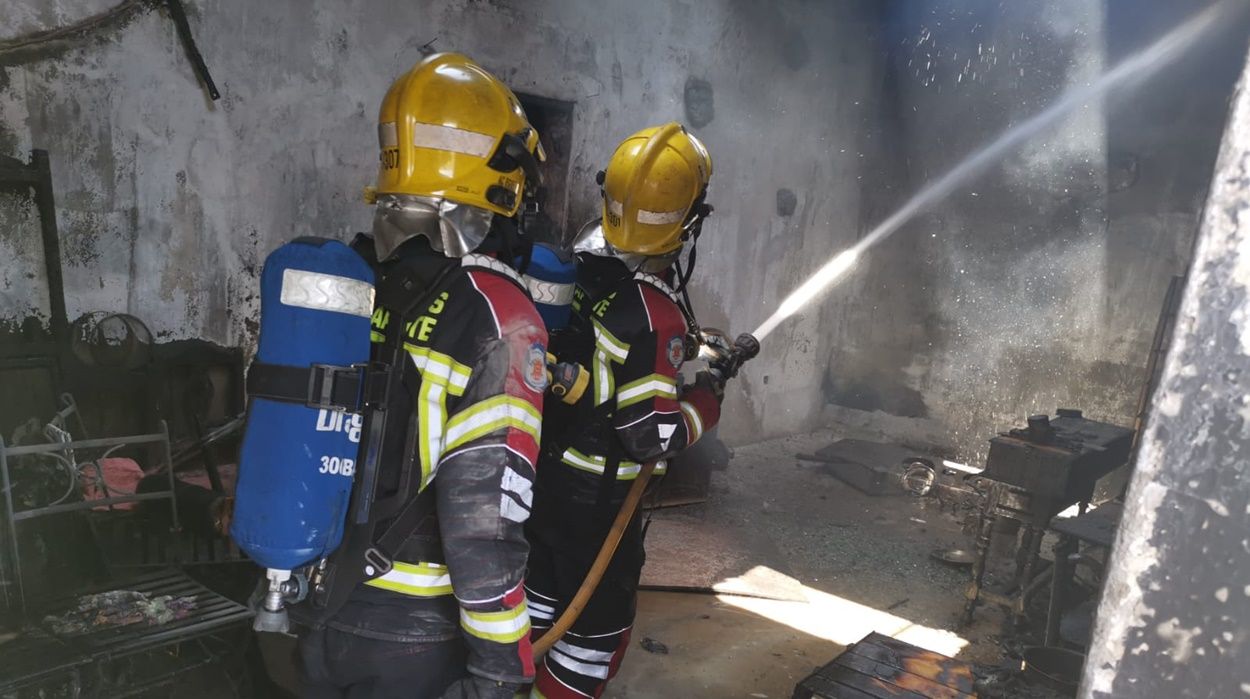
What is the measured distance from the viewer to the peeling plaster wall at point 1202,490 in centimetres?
73

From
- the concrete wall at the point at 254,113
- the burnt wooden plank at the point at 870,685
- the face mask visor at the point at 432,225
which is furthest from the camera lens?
the concrete wall at the point at 254,113

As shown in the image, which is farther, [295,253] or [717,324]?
[717,324]

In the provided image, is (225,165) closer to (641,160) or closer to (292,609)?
(641,160)

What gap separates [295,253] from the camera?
1.69m

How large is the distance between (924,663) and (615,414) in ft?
Answer: 5.81

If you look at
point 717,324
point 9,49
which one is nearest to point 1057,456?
point 717,324

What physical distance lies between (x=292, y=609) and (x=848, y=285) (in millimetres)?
8474

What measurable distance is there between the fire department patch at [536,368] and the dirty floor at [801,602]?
253 cm

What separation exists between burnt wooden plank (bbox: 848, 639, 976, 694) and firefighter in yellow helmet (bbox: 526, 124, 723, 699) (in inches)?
44.6

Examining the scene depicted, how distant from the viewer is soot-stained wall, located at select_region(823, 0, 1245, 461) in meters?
7.34

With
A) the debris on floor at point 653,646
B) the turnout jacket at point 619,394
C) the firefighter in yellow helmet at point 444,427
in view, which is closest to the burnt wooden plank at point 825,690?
the turnout jacket at point 619,394

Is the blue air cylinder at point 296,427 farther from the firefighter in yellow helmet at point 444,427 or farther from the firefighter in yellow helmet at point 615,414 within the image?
the firefighter in yellow helmet at point 615,414

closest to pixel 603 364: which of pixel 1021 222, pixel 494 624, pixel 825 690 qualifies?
pixel 494 624

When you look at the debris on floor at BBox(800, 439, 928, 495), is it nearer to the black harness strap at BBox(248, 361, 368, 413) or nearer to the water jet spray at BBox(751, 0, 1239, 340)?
the water jet spray at BBox(751, 0, 1239, 340)
